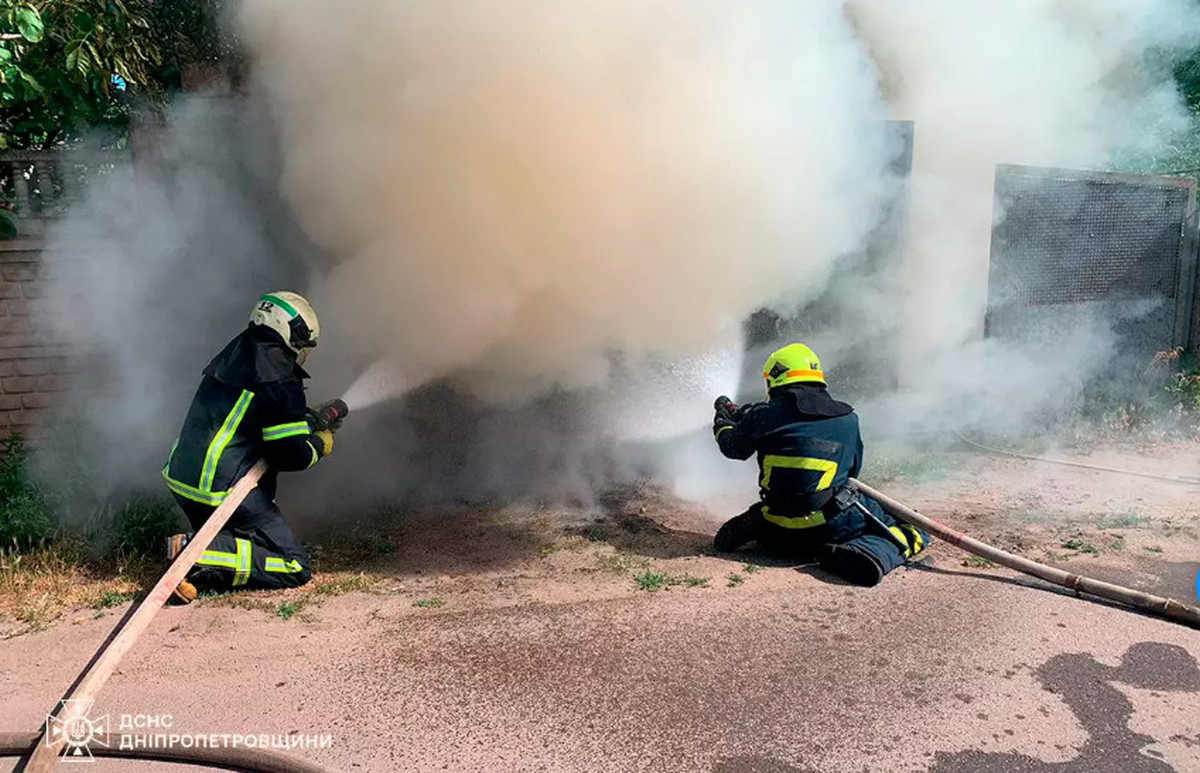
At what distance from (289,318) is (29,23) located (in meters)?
2.41

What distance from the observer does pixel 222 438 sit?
13.8 ft

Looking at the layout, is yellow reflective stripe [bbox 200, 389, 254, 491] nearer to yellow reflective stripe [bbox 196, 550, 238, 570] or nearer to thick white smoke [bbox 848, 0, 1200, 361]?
yellow reflective stripe [bbox 196, 550, 238, 570]

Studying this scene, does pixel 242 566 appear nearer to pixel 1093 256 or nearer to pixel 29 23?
pixel 29 23

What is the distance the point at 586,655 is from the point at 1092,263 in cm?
677

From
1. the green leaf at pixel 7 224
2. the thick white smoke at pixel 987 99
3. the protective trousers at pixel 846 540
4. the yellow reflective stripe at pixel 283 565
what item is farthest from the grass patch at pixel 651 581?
the green leaf at pixel 7 224

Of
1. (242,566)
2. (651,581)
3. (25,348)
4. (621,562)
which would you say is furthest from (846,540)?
(25,348)

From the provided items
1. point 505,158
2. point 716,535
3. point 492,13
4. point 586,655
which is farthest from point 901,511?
point 492,13

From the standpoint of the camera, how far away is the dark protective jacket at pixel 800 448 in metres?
4.36

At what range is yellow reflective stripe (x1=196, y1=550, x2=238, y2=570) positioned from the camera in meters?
4.06

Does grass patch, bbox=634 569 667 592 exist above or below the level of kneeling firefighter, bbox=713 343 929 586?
below

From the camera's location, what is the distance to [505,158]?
5191mm

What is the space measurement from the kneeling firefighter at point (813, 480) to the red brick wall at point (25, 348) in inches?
174

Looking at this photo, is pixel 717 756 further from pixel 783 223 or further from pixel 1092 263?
pixel 1092 263

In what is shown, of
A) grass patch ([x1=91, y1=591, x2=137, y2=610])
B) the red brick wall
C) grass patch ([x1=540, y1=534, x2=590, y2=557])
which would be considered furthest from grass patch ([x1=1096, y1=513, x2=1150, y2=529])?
the red brick wall
